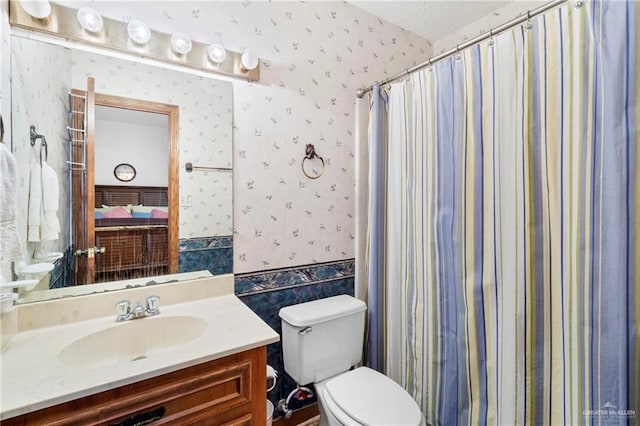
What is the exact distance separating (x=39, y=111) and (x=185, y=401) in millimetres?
1176

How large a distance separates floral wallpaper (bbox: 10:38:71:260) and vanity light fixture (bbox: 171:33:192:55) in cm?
39

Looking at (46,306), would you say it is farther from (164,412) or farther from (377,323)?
(377,323)

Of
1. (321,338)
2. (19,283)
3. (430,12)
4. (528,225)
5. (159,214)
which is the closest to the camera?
(19,283)

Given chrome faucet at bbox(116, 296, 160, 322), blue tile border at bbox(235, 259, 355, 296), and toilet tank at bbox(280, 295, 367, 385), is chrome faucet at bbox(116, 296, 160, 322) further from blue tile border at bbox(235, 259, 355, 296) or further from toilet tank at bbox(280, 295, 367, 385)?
toilet tank at bbox(280, 295, 367, 385)

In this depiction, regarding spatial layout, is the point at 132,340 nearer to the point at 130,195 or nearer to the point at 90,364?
the point at 90,364

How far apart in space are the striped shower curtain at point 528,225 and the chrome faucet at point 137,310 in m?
1.18

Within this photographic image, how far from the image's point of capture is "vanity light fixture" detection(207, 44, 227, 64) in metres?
1.35

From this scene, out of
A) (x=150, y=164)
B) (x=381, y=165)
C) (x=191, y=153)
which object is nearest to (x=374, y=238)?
(x=381, y=165)

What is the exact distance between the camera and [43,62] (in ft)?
3.65

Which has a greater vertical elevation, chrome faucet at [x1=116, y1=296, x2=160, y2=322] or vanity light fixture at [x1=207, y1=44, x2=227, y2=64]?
vanity light fixture at [x1=207, y1=44, x2=227, y2=64]

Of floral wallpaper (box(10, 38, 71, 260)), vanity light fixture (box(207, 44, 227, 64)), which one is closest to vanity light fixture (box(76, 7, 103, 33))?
floral wallpaper (box(10, 38, 71, 260))

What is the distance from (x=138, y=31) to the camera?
3.95ft

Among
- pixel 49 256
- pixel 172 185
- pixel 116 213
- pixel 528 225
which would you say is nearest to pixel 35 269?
pixel 49 256

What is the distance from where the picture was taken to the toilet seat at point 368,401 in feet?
3.82
